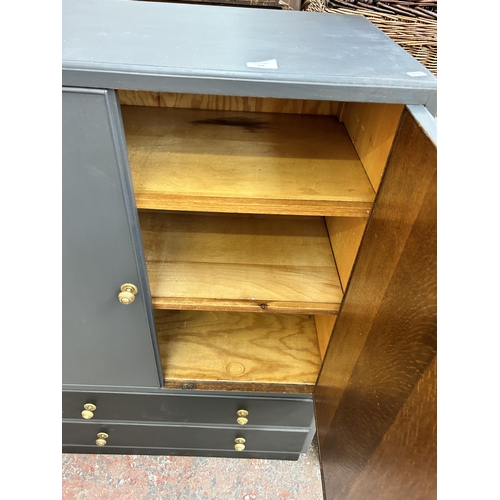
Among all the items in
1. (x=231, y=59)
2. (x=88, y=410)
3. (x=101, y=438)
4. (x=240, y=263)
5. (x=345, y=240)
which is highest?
(x=231, y=59)

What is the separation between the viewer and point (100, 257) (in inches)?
23.7

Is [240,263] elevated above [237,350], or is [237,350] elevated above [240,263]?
[240,263]

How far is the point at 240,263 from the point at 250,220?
14 centimetres

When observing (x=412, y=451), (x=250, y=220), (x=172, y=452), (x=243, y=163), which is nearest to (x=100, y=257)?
(x=243, y=163)

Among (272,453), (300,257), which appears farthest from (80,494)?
(300,257)

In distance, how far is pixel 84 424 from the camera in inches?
39.6

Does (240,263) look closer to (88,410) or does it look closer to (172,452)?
(88,410)

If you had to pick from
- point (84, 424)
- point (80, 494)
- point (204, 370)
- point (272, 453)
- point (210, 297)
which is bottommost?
point (80, 494)

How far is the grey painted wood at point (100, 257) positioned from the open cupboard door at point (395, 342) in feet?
1.15

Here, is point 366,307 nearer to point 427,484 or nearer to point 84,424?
point 427,484

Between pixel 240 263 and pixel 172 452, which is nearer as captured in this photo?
pixel 240 263

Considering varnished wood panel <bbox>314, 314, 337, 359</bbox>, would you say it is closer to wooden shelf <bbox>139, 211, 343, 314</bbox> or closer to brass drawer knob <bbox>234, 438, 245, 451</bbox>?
wooden shelf <bbox>139, 211, 343, 314</bbox>

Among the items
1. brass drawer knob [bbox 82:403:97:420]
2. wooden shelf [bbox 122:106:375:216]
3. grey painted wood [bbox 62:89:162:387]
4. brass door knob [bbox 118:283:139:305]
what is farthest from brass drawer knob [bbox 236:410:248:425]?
wooden shelf [bbox 122:106:375:216]
